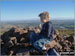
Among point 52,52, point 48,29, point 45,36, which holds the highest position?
point 48,29

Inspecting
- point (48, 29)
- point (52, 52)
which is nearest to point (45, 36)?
point (48, 29)

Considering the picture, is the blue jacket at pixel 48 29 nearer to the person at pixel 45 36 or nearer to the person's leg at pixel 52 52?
the person at pixel 45 36

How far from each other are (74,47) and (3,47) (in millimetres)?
1994

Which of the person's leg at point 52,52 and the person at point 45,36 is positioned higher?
the person at point 45,36

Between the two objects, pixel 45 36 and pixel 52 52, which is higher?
pixel 45 36

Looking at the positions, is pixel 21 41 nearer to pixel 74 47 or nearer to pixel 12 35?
pixel 12 35

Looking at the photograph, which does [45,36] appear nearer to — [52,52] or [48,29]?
[48,29]

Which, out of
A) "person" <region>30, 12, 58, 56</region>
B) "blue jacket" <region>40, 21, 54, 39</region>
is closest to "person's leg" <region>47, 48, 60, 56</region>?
"person" <region>30, 12, 58, 56</region>

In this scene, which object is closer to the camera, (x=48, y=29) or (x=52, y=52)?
(x=48, y=29)

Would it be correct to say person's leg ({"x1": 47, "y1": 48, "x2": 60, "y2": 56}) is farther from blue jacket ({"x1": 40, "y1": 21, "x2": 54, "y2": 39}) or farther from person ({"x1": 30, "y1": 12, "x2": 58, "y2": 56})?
blue jacket ({"x1": 40, "y1": 21, "x2": 54, "y2": 39})

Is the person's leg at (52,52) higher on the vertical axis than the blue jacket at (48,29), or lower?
lower

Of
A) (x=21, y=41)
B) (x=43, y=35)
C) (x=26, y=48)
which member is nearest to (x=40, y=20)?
(x=43, y=35)

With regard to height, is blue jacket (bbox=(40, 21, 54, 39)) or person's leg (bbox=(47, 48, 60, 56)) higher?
blue jacket (bbox=(40, 21, 54, 39))

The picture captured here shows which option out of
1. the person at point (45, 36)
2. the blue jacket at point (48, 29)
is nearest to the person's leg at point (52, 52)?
the person at point (45, 36)
